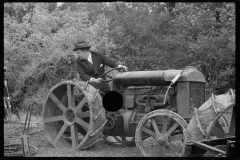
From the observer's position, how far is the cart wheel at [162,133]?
4773mm

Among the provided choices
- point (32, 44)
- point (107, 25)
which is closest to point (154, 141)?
point (32, 44)

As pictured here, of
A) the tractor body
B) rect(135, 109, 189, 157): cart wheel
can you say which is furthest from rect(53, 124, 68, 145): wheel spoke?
rect(135, 109, 189, 157): cart wheel

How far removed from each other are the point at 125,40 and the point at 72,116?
5462 mm

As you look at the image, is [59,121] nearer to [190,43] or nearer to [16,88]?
[16,88]

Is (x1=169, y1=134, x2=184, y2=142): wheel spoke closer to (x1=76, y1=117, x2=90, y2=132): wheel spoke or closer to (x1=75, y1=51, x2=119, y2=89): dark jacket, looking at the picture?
(x1=76, y1=117, x2=90, y2=132): wheel spoke

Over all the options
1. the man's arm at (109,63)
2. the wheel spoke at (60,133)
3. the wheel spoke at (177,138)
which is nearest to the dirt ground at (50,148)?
the wheel spoke at (60,133)

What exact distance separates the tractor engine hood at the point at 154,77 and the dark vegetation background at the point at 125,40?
1731 mm

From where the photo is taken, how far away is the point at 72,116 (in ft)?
19.2

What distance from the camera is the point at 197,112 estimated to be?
4.18 meters

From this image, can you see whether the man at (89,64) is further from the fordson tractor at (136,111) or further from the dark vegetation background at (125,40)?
the dark vegetation background at (125,40)

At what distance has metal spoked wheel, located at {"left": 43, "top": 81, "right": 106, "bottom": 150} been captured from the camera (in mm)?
5352

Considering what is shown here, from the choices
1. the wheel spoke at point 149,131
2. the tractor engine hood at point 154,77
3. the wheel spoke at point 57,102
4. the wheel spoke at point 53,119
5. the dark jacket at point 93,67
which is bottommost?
the wheel spoke at point 149,131

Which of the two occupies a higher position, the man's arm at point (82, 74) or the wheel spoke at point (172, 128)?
the man's arm at point (82, 74)

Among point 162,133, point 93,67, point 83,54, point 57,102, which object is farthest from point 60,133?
point 162,133
